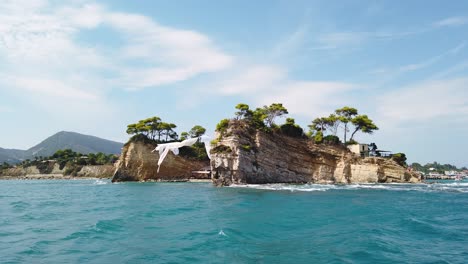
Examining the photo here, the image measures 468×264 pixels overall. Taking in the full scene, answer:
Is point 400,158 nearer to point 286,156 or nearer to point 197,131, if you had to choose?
point 286,156

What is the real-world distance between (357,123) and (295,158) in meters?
12.1

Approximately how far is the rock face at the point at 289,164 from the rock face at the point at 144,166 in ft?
65.9

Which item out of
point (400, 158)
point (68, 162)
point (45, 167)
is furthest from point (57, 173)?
point (400, 158)

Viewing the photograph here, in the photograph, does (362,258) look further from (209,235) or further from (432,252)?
(209,235)

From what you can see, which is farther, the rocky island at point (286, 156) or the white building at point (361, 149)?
the white building at point (361, 149)

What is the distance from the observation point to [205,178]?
224 ft

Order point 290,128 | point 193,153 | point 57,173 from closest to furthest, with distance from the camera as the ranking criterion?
point 290,128
point 193,153
point 57,173

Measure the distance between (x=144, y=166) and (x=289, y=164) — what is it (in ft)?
92.1

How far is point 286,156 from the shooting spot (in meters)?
53.8

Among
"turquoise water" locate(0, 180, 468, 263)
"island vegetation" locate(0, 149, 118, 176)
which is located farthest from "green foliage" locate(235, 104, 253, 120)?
"island vegetation" locate(0, 149, 118, 176)

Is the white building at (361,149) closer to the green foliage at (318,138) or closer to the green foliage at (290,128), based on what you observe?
the green foliage at (318,138)

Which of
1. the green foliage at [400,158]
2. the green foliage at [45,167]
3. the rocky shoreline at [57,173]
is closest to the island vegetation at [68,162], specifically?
the green foliage at [45,167]

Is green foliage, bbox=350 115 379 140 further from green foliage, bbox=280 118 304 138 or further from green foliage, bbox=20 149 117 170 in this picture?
green foliage, bbox=20 149 117 170

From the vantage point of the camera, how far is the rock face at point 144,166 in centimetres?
6619
